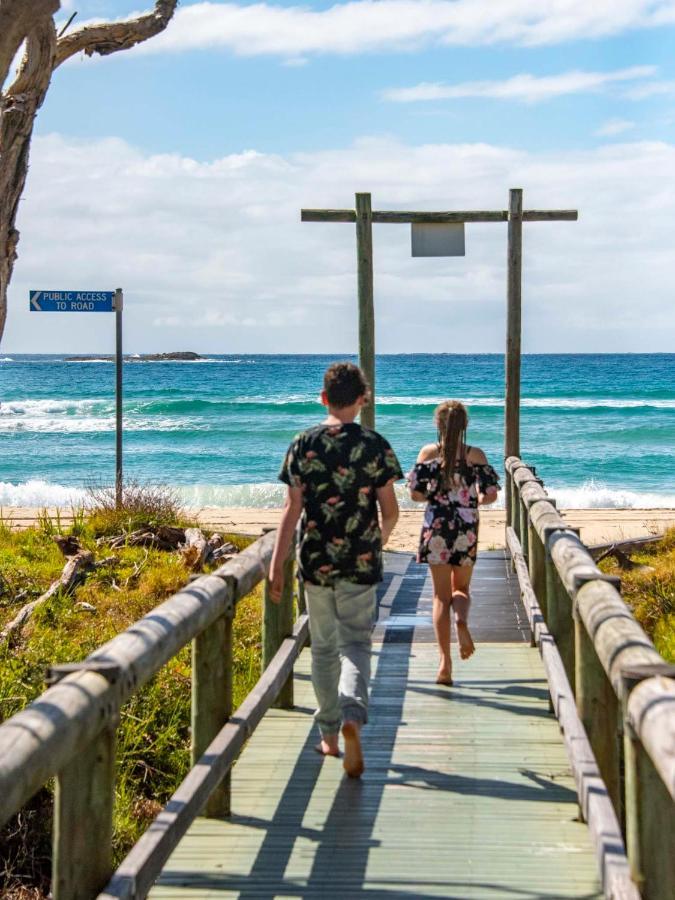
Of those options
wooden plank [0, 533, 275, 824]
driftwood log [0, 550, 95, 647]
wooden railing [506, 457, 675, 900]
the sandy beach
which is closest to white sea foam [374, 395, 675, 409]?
the sandy beach

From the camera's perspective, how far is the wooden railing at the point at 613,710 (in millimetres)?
2572

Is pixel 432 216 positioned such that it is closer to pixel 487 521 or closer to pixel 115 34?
pixel 115 34

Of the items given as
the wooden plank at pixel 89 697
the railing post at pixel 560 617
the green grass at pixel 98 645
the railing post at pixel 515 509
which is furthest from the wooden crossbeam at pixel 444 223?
the wooden plank at pixel 89 697

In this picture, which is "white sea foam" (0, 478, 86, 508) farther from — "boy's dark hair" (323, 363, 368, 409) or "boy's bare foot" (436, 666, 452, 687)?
"boy's dark hair" (323, 363, 368, 409)

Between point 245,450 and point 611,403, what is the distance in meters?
21.1

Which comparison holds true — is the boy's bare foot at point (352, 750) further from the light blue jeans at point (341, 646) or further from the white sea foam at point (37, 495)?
the white sea foam at point (37, 495)

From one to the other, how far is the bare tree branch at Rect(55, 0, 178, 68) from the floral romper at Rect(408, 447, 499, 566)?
3.10m

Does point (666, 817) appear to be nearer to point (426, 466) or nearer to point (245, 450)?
point (426, 466)

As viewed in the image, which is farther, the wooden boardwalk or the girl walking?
the girl walking

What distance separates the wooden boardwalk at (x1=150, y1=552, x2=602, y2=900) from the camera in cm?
373

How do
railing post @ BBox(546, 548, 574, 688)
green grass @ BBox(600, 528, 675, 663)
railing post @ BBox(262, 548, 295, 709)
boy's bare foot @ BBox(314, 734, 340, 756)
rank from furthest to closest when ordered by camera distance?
green grass @ BBox(600, 528, 675, 663)
railing post @ BBox(262, 548, 295, 709)
railing post @ BBox(546, 548, 574, 688)
boy's bare foot @ BBox(314, 734, 340, 756)

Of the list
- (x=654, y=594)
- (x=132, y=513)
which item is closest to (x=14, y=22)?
(x=654, y=594)

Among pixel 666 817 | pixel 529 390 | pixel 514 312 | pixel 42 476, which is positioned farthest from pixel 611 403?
pixel 666 817

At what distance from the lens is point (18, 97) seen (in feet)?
18.5
